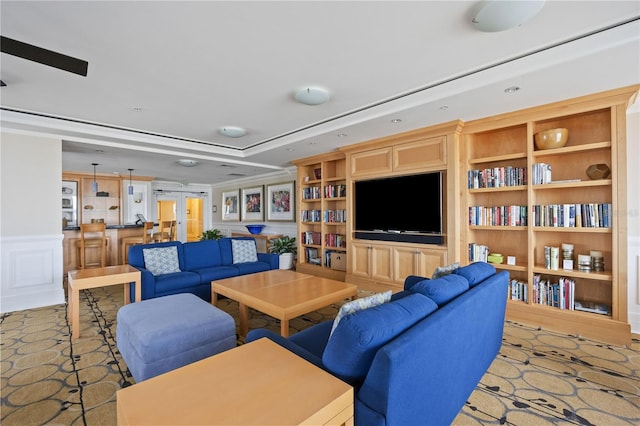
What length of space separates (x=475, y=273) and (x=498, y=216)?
1.75 meters

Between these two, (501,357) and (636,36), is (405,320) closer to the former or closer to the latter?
(501,357)

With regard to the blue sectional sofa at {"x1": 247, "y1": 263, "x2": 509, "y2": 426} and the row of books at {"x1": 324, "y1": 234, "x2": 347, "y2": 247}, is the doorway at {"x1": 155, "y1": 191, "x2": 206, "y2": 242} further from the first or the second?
the blue sectional sofa at {"x1": 247, "y1": 263, "x2": 509, "y2": 426}

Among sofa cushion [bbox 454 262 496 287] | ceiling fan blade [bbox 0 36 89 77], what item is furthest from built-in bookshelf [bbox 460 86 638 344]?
ceiling fan blade [bbox 0 36 89 77]

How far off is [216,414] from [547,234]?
12.3 ft

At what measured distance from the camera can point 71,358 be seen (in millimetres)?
2445

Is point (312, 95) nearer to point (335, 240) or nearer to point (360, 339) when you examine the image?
point (360, 339)

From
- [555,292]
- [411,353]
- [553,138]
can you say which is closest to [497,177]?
[553,138]

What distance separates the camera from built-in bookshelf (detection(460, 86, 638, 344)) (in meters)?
2.74

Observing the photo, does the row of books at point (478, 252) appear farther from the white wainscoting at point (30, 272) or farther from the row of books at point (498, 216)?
the white wainscoting at point (30, 272)

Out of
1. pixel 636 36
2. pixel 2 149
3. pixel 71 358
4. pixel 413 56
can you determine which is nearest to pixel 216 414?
pixel 71 358

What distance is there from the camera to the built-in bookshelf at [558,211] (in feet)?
9.00

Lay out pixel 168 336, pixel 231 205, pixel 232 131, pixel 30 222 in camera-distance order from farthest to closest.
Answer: pixel 231 205 → pixel 232 131 → pixel 30 222 → pixel 168 336

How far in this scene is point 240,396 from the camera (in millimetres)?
1039

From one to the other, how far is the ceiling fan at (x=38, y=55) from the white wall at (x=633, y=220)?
192 inches
